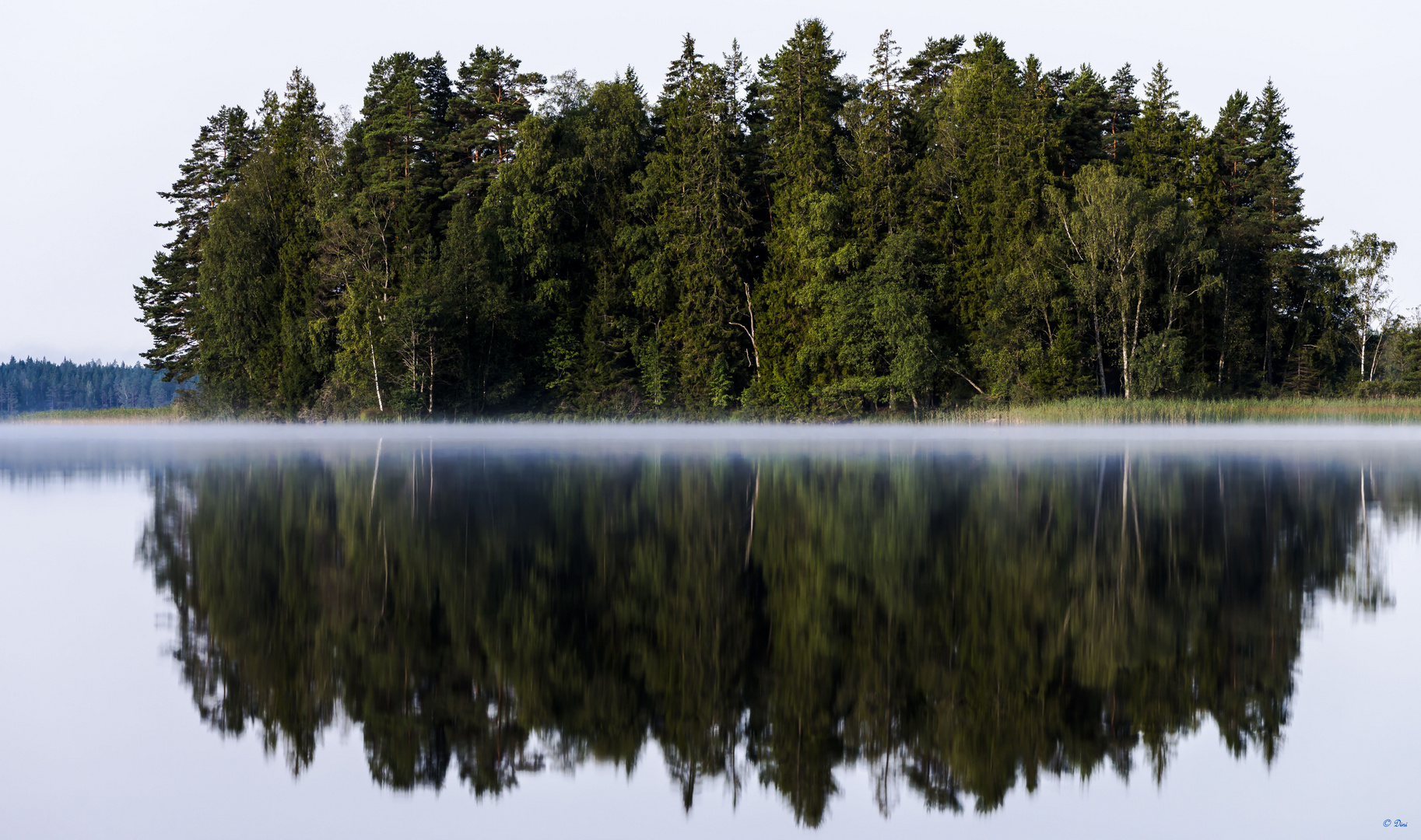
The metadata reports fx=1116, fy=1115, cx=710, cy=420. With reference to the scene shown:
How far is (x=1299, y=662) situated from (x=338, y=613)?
6174 millimetres

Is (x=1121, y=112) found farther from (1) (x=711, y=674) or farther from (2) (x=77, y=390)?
(2) (x=77, y=390)

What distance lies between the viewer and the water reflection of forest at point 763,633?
5.22 m

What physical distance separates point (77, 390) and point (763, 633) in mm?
184827

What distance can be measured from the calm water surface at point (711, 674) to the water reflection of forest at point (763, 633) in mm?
Answer: 30

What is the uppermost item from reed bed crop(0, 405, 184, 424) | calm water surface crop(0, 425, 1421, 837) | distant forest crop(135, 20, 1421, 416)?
distant forest crop(135, 20, 1421, 416)

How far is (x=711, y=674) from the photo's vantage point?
247 inches

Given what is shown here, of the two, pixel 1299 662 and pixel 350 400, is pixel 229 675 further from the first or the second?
pixel 350 400

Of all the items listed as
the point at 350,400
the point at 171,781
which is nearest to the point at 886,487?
the point at 171,781

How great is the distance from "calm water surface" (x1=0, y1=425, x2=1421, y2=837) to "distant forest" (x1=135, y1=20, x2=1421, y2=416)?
41941 mm

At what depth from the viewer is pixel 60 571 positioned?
10.1m

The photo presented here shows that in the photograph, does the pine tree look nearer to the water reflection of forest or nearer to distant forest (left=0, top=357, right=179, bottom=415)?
the water reflection of forest

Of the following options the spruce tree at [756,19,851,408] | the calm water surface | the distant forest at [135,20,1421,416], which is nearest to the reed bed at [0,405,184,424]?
the distant forest at [135,20,1421,416]

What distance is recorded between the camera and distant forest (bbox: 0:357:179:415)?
164625mm

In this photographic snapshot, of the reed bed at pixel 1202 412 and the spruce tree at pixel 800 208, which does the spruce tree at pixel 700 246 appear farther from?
the reed bed at pixel 1202 412
